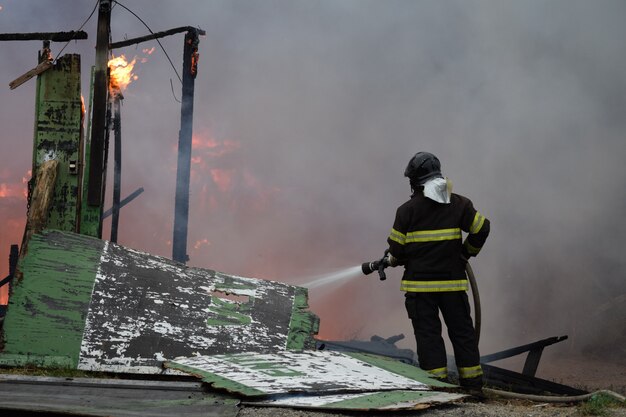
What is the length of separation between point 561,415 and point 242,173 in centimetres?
1190

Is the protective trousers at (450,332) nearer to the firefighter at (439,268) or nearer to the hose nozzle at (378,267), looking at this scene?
the firefighter at (439,268)

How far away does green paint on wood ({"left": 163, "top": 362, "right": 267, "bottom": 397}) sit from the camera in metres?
3.49

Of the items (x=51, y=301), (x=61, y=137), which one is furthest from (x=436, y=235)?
(x=61, y=137)

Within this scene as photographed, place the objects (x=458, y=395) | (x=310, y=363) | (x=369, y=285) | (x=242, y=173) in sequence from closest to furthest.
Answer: (x=458, y=395) → (x=310, y=363) → (x=369, y=285) → (x=242, y=173)

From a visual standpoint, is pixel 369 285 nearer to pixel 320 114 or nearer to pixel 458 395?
pixel 320 114

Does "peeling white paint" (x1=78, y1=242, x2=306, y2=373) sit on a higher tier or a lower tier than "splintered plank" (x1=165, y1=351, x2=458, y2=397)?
higher

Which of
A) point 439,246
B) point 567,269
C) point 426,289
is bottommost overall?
point 426,289

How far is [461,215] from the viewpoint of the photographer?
482 centimetres

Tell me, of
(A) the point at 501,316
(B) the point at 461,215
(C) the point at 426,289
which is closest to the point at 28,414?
(C) the point at 426,289

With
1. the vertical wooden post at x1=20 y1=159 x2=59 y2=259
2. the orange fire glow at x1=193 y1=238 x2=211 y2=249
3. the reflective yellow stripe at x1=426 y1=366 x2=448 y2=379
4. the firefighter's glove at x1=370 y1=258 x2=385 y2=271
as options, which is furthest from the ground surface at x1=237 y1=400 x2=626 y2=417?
the orange fire glow at x1=193 y1=238 x2=211 y2=249

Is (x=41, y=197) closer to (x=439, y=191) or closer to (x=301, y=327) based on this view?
(x=301, y=327)

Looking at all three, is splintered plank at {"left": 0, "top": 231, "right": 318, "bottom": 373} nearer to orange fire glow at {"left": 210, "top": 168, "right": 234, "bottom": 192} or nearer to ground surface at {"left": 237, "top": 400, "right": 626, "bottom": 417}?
ground surface at {"left": 237, "top": 400, "right": 626, "bottom": 417}

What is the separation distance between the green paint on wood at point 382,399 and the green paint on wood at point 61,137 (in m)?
3.21

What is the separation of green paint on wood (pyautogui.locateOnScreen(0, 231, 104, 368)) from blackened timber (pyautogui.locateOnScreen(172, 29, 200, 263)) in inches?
135
